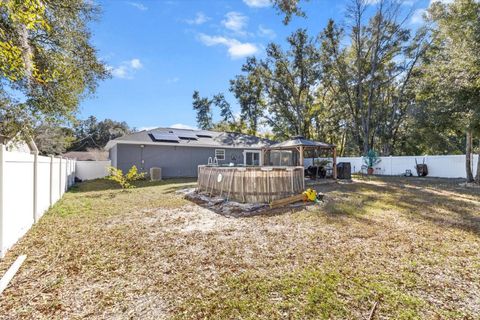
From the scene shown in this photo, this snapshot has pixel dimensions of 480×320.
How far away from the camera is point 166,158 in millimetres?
15109

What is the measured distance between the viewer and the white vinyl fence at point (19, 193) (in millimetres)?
3010

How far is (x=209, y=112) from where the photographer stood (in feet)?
111

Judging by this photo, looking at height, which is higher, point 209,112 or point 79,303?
point 209,112

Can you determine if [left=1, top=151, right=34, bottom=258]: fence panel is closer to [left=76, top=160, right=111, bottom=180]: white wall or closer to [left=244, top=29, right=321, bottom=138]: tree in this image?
[left=76, top=160, right=111, bottom=180]: white wall

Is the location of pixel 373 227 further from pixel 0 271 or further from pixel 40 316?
pixel 0 271

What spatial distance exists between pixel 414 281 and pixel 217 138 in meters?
16.2

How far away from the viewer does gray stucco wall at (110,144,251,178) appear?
1388cm

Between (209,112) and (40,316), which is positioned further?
(209,112)

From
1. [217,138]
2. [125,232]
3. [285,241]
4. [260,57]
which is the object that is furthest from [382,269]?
[260,57]

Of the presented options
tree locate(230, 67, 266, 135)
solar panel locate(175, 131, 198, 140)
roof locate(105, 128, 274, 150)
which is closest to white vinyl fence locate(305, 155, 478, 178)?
roof locate(105, 128, 274, 150)

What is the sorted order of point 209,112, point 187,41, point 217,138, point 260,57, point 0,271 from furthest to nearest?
point 209,112 < point 260,57 < point 217,138 < point 187,41 < point 0,271

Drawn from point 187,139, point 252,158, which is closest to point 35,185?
point 187,139

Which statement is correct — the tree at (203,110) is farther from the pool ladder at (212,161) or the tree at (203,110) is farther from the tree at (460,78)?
the tree at (460,78)

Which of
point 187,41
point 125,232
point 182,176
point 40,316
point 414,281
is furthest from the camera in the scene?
point 182,176
